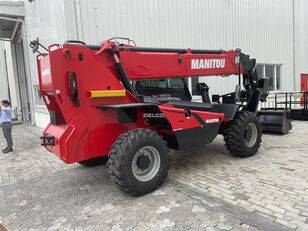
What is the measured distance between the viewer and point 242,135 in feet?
16.5

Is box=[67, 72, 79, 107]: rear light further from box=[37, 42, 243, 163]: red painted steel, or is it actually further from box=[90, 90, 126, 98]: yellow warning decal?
box=[90, 90, 126, 98]: yellow warning decal

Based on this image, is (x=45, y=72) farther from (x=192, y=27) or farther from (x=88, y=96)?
(x=192, y=27)

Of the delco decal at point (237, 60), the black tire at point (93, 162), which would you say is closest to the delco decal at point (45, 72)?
the black tire at point (93, 162)

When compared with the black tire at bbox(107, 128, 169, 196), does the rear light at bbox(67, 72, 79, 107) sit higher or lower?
higher

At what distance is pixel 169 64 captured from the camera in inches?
178

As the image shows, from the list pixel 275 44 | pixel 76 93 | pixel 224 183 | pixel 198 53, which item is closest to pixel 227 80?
pixel 275 44

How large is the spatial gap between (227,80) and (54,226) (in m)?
9.76

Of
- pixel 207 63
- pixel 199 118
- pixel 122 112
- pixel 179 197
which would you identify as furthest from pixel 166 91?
pixel 179 197

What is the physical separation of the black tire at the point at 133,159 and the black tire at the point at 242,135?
73.5 inches

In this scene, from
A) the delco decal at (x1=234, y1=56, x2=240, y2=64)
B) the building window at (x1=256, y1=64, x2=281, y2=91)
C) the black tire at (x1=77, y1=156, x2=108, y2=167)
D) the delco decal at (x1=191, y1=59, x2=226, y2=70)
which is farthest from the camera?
the building window at (x1=256, y1=64, x2=281, y2=91)

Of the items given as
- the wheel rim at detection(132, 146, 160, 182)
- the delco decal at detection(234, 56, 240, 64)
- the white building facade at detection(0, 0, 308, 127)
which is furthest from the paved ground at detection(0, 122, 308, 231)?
the white building facade at detection(0, 0, 308, 127)

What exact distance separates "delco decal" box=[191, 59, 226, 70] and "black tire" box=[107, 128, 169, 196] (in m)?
1.96

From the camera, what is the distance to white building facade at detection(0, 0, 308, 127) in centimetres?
752

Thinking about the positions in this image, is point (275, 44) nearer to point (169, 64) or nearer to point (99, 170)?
point (169, 64)
